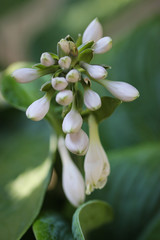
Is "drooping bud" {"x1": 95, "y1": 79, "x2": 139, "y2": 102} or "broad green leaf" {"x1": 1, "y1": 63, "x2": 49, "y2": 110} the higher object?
"broad green leaf" {"x1": 1, "y1": 63, "x2": 49, "y2": 110}

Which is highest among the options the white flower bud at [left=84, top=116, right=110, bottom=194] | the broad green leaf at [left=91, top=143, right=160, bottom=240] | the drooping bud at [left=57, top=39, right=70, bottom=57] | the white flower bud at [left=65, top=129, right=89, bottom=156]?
the drooping bud at [left=57, top=39, right=70, bottom=57]

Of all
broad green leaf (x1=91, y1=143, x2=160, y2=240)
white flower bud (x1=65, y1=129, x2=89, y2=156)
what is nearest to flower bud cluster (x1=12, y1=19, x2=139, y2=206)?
white flower bud (x1=65, y1=129, x2=89, y2=156)

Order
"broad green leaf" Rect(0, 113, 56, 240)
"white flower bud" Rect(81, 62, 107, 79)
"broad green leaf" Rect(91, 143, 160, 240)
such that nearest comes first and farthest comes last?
"white flower bud" Rect(81, 62, 107, 79) < "broad green leaf" Rect(0, 113, 56, 240) < "broad green leaf" Rect(91, 143, 160, 240)

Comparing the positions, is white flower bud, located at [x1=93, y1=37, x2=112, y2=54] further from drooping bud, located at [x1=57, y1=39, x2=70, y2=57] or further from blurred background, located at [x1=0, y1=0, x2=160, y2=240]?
blurred background, located at [x1=0, y1=0, x2=160, y2=240]

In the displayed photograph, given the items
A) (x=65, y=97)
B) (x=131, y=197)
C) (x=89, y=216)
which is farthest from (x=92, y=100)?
(x=131, y=197)

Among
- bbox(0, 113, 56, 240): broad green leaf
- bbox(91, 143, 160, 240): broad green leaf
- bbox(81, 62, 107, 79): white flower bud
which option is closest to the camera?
bbox(81, 62, 107, 79): white flower bud
